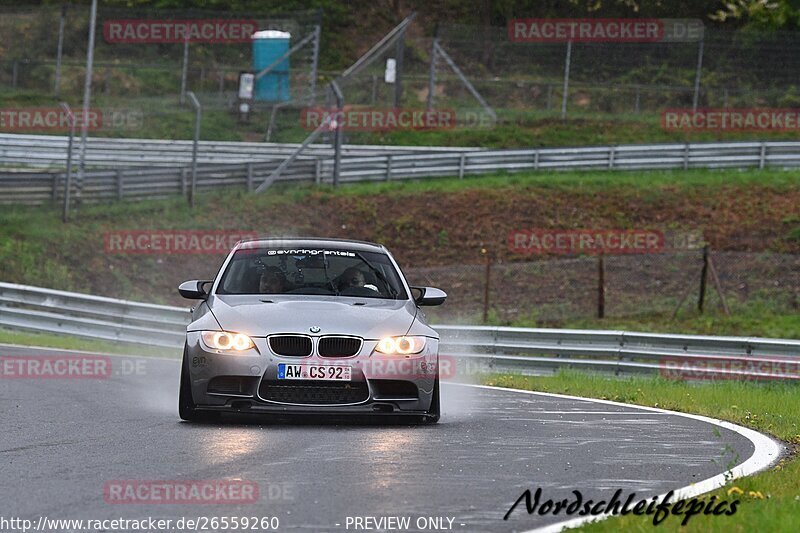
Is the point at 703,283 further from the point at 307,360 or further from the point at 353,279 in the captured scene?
the point at 307,360

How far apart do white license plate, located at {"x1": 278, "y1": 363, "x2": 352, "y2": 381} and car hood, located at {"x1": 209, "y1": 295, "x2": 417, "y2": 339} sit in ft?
0.84

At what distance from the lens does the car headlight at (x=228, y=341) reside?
1045 cm

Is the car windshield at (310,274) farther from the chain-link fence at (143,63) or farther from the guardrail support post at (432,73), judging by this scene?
the chain-link fence at (143,63)

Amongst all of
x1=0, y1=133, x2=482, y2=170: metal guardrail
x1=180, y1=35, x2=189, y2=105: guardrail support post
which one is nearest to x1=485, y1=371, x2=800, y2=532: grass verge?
x1=0, y1=133, x2=482, y2=170: metal guardrail

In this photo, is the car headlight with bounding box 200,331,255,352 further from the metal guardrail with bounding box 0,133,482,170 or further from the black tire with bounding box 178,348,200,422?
the metal guardrail with bounding box 0,133,482,170

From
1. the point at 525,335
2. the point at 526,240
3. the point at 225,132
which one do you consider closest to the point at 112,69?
the point at 225,132

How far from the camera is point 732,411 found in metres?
12.6

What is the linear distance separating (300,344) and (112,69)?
40275mm

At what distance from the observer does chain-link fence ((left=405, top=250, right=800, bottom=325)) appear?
27328mm

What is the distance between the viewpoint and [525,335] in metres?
20.5

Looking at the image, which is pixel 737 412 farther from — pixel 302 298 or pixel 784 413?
pixel 302 298

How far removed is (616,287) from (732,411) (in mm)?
16575

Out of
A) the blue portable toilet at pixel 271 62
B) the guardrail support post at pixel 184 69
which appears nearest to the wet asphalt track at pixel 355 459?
the guardrail support post at pixel 184 69

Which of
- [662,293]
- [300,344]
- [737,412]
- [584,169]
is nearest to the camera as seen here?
[300,344]
